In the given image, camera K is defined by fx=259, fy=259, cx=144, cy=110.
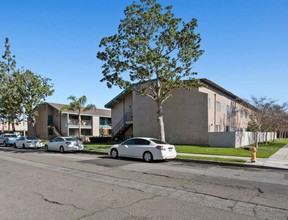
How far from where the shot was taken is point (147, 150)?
49.6ft

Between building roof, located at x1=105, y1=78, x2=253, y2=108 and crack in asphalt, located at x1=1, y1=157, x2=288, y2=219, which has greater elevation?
building roof, located at x1=105, y1=78, x2=253, y2=108

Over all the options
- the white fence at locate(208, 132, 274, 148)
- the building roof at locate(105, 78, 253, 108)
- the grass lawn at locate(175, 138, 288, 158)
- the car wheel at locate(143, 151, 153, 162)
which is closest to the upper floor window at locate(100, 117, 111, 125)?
the building roof at locate(105, 78, 253, 108)

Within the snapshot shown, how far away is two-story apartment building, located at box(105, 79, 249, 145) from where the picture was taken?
26.0 meters

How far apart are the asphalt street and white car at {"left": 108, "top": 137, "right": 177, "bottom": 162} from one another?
12.7ft

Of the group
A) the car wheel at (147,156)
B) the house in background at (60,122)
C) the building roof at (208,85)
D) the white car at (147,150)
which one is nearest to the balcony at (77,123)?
the house in background at (60,122)

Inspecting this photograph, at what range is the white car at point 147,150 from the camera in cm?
1480

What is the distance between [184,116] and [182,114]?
12.5 inches

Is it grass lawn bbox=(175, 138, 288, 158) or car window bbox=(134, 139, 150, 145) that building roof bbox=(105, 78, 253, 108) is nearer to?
grass lawn bbox=(175, 138, 288, 158)

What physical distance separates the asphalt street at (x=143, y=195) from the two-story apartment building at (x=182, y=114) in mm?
15221

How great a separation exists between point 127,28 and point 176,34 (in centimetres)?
425

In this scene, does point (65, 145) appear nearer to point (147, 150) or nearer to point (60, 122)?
point (147, 150)

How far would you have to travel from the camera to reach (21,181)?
9.33 m

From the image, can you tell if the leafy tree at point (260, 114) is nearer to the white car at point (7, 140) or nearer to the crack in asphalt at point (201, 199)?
the crack in asphalt at point (201, 199)

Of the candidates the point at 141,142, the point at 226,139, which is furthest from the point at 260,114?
the point at 141,142
